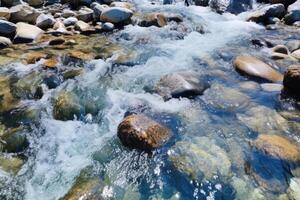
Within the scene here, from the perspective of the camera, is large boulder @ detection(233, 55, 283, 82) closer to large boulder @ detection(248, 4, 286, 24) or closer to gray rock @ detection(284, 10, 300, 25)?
large boulder @ detection(248, 4, 286, 24)

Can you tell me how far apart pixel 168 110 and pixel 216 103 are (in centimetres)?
88

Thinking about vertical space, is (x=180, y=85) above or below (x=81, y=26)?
above

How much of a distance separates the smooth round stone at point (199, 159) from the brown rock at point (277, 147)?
1.78 feet

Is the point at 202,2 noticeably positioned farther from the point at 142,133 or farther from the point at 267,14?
the point at 142,133

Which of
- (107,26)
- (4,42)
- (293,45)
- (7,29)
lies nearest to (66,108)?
(4,42)

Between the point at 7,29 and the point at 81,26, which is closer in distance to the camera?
the point at 7,29

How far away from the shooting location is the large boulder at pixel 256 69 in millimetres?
6562

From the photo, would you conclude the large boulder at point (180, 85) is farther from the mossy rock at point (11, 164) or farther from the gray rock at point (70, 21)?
the gray rock at point (70, 21)

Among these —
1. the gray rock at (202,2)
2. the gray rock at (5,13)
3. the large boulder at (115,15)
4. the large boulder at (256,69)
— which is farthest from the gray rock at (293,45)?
the gray rock at (5,13)

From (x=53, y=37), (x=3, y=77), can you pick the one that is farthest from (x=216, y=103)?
(x=53, y=37)

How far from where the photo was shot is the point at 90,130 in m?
5.02

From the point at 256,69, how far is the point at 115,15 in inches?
197

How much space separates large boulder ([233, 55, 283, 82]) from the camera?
6562mm

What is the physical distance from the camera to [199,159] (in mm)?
4227
